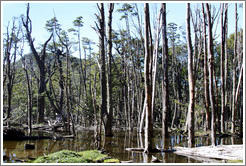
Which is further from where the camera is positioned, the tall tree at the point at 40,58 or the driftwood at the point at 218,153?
the tall tree at the point at 40,58

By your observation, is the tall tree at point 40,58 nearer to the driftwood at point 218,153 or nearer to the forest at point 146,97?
the forest at point 146,97

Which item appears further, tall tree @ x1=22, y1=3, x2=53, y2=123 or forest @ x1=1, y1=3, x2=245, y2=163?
tall tree @ x1=22, y1=3, x2=53, y2=123

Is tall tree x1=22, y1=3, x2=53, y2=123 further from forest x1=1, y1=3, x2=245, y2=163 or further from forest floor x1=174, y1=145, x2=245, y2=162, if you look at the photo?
forest floor x1=174, y1=145, x2=245, y2=162

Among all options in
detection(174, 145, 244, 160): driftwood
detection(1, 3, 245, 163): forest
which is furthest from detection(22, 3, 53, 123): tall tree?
detection(174, 145, 244, 160): driftwood

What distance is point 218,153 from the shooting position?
25.3 feet

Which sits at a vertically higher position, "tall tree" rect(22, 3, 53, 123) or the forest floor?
"tall tree" rect(22, 3, 53, 123)

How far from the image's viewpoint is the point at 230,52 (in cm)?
2866

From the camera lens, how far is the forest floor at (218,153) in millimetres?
7316

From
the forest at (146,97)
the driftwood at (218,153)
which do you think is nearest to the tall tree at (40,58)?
the forest at (146,97)

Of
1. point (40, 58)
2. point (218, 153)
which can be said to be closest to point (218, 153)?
point (218, 153)

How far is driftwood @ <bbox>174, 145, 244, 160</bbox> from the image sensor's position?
738cm

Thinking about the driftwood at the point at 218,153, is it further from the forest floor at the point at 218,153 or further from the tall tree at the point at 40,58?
the tall tree at the point at 40,58

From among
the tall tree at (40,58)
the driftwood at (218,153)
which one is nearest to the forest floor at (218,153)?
the driftwood at (218,153)

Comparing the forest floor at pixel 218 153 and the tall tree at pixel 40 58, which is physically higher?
the tall tree at pixel 40 58
